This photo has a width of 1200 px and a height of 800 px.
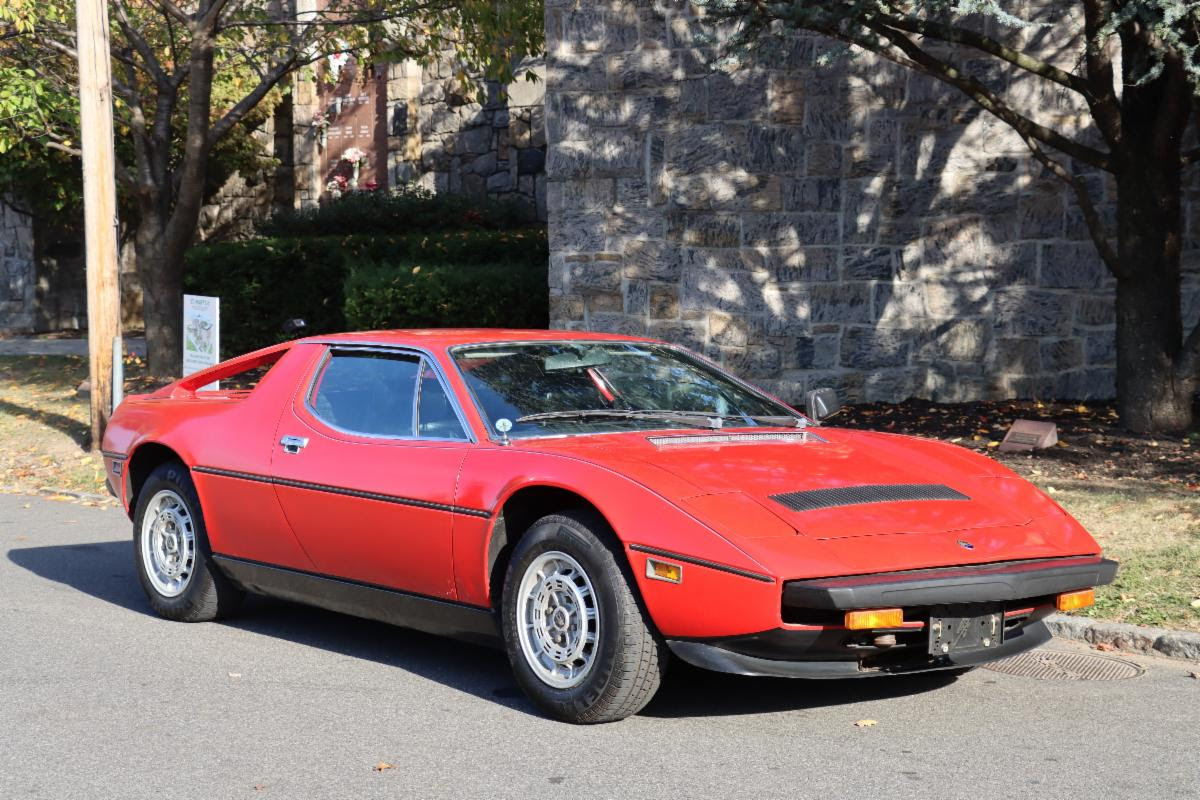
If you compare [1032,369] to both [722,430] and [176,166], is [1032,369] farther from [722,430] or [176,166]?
[176,166]

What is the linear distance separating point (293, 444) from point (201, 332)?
6.44 m

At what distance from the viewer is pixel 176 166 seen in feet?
81.1

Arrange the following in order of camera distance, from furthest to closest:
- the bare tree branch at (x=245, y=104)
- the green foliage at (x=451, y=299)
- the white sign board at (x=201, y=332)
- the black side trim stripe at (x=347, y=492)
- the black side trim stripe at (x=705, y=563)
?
1. the bare tree branch at (x=245, y=104)
2. the green foliage at (x=451, y=299)
3. the white sign board at (x=201, y=332)
4. the black side trim stripe at (x=347, y=492)
5. the black side trim stripe at (x=705, y=563)

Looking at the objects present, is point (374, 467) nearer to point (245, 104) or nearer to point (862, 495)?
point (862, 495)

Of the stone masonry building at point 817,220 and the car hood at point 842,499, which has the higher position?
the stone masonry building at point 817,220

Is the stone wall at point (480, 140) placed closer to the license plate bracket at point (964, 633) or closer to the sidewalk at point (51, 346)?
the sidewalk at point (51, 346)

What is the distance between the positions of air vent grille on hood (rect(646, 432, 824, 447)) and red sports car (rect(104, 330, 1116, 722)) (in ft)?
0.07

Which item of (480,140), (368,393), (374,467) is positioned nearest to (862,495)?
(374,467)

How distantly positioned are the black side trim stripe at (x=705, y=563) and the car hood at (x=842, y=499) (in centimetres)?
6

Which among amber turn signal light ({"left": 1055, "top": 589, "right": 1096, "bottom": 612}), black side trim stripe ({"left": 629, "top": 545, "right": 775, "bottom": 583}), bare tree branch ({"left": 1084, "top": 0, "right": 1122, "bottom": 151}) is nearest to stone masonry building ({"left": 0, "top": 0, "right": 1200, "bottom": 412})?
bare tree branch ({"left": 1084, "top": 0, "right": 1122, "bottom": 151})

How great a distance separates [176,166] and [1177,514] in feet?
63.1

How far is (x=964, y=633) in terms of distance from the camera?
5258 millimetres

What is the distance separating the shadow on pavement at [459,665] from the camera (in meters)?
5.84

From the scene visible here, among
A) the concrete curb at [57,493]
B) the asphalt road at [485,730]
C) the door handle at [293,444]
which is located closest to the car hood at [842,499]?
the asphalt road at [485,730]
